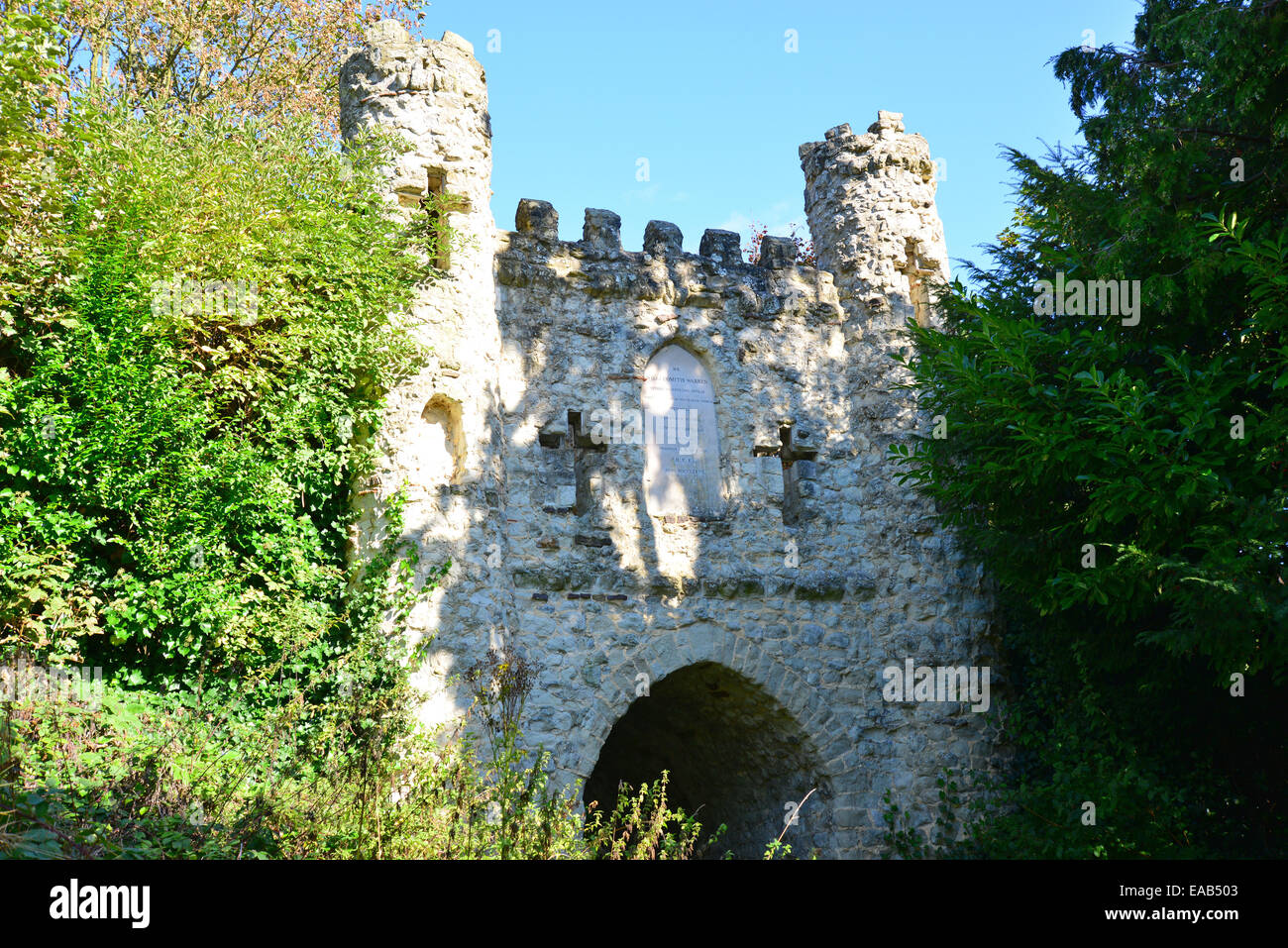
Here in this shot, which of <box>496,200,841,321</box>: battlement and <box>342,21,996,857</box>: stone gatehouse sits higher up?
<box>496,200,841,321</box>: battlement

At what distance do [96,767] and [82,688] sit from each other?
2.06ft

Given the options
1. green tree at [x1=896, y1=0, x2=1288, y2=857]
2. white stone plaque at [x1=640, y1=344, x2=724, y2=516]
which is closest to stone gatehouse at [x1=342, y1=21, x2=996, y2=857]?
white stone plaque at [x1=640, y1=344, x2=724, y2=516]

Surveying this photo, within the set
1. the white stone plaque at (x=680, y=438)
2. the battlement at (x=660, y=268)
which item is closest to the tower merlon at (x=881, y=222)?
the battlement at (x=660, y=268)

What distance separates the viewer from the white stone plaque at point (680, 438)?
31.2ft

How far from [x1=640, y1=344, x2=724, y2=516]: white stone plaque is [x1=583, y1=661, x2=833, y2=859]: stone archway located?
1.48m

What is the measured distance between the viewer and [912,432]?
10.1 meters

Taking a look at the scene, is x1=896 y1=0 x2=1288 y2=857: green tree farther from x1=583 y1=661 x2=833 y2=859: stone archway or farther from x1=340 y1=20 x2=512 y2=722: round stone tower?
x1=340 y1=20 x2=512 y2=722: round stone tower

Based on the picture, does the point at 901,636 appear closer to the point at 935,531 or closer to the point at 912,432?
the point at 935,531

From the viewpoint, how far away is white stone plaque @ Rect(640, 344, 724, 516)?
374 inches

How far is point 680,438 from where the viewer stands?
9.66m

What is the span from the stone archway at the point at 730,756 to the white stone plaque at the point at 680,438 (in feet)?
4.86

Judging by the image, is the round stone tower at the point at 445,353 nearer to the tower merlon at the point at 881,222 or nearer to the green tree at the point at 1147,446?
the green tree at the point at 1147,446
